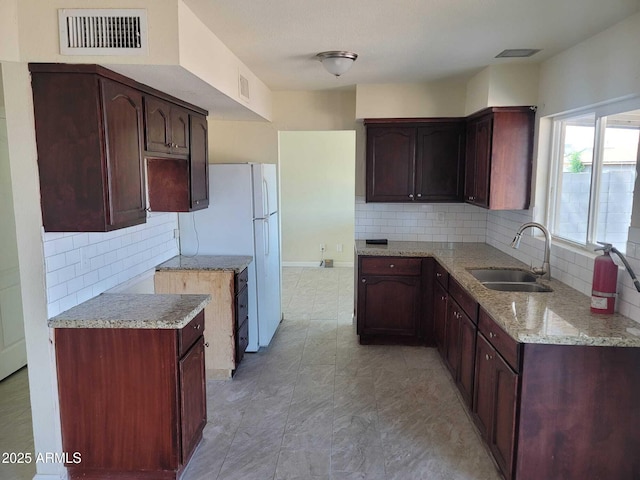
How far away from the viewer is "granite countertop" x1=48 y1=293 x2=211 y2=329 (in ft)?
7.29

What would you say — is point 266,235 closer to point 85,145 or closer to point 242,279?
point 242,279

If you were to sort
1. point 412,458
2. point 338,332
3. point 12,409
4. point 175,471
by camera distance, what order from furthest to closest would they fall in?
point 338,332 < point 12,409 < point 412,458 < point 175,471

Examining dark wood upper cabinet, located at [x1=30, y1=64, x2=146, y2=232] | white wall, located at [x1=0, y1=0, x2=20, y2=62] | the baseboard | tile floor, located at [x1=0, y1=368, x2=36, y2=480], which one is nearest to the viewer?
white wall, located at [x1=0, y1=0, x2=20, y2=62]

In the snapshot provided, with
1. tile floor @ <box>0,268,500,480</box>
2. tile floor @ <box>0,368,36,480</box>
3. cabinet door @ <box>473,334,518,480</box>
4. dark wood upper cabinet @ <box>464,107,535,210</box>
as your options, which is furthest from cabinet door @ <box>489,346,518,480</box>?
tile floor @ <box>0,368,36,480</box>

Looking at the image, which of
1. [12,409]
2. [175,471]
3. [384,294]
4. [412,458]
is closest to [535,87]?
[384,294]

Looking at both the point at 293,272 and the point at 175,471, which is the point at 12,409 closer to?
the point at 175,471

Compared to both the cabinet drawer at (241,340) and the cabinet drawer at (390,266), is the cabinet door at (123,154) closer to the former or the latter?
the cabinet drawer at (241,340)

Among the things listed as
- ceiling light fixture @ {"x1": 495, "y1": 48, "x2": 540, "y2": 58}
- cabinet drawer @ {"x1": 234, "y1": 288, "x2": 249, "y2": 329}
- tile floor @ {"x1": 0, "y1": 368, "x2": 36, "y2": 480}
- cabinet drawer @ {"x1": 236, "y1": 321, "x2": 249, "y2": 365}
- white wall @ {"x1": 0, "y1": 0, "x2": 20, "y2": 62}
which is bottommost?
tile floor @ {"x1": 0, "y1": 368, "x2": 36, "y2": 480}

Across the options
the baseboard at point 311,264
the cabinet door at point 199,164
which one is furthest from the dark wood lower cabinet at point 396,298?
the baseboard at point 311,264

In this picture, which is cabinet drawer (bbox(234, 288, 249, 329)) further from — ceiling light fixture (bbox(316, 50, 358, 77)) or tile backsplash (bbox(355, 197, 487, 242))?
ceiling light fixture (bbox(316, 50, 358, 77))

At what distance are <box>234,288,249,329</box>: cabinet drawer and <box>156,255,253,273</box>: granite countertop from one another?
227 mm

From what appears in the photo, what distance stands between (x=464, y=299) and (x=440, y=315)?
0.79 meters

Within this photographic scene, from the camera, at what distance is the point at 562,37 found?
2703mm

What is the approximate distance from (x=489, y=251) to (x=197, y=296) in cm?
265
